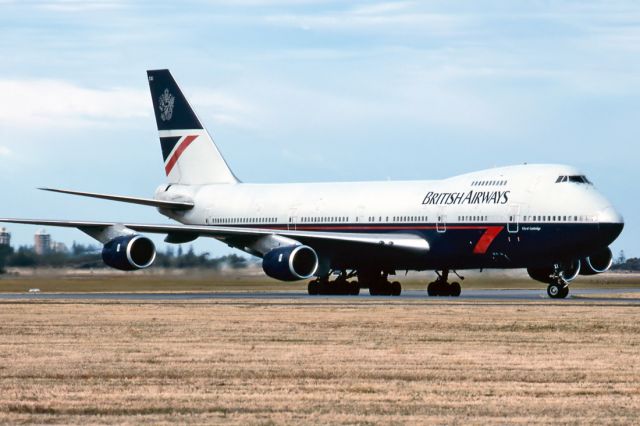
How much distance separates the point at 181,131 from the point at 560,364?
41813 mm

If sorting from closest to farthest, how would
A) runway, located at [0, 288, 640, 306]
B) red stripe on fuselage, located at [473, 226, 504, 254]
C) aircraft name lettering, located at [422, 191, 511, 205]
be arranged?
runway, located at [0, 288, 640, 306], red stripe on fuselage, located at [473, 226, 504, 254], aircraft name lettering, located at [422, 191, 511, 205]

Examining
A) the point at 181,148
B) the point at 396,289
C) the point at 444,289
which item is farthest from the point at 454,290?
the point at 181,148

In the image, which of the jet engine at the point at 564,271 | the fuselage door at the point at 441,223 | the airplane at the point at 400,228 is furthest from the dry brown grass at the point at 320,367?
the fuselage door at the point at 441,223

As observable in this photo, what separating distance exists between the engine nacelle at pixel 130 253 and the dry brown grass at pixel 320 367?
13.8 m

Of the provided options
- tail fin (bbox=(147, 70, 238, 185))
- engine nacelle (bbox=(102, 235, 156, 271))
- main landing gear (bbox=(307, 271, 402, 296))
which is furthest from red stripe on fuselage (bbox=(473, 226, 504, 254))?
tail fin (bbox=(147, 70, 238, 185))

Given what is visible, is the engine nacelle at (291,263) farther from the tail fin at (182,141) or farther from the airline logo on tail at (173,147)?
the airline logo on tail at (173,147)

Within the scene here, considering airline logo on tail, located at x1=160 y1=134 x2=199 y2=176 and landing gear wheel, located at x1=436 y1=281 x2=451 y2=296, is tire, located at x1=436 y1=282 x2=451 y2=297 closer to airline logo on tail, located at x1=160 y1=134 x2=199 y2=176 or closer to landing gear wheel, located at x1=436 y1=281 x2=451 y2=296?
landing gear wheel, located at x1=436 y1=281 x2=451 y2=296

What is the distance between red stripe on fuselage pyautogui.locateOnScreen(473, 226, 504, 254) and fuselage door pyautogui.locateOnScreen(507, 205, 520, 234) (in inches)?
12.6

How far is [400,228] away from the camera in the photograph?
48.6m

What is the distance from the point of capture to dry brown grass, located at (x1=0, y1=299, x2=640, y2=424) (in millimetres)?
14188

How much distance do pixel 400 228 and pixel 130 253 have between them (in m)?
9.99

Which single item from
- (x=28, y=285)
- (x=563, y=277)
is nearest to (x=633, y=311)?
(x=563, y=277)

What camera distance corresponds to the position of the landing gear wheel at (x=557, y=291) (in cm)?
4375

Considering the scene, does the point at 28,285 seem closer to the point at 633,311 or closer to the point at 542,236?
the point at 542,236
